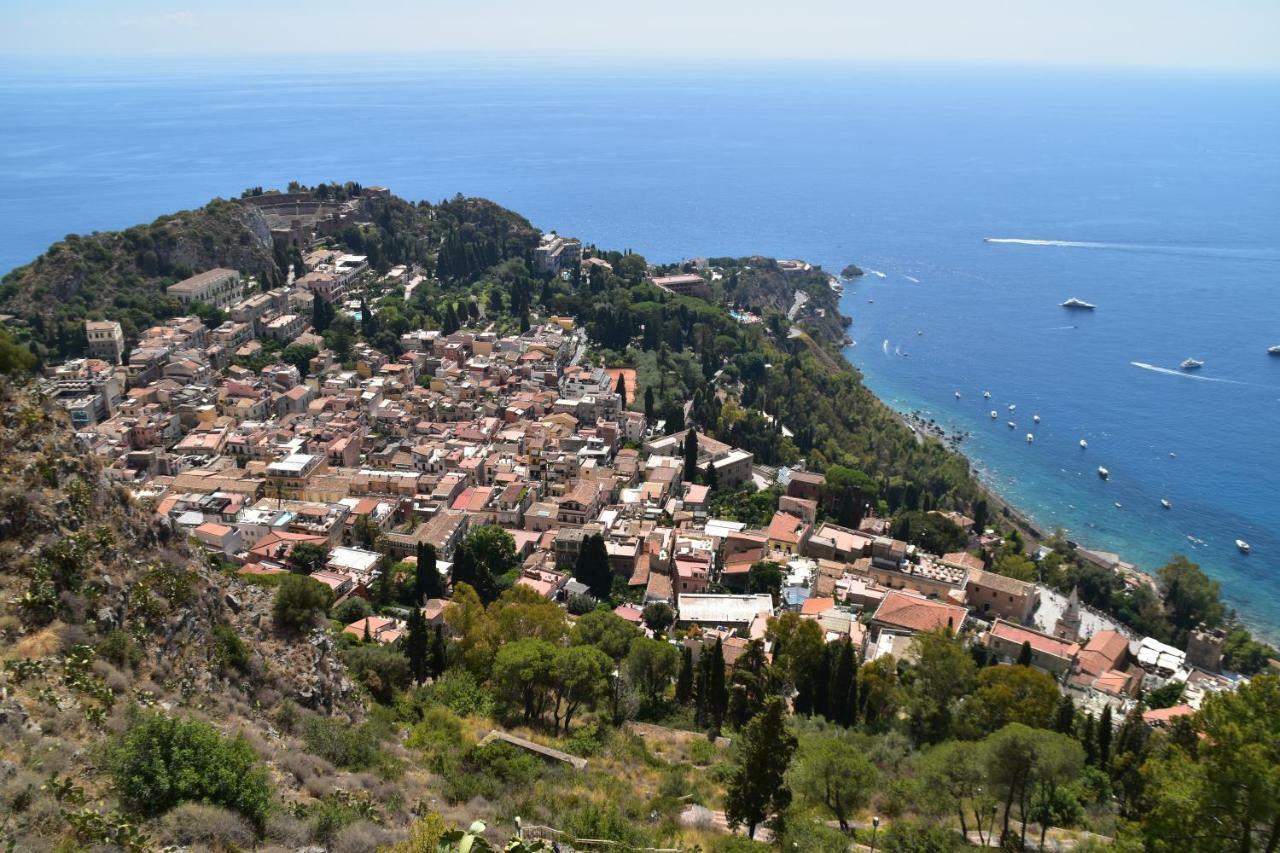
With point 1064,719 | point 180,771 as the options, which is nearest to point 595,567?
point 1064,719

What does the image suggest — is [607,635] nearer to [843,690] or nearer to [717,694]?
[717,694]

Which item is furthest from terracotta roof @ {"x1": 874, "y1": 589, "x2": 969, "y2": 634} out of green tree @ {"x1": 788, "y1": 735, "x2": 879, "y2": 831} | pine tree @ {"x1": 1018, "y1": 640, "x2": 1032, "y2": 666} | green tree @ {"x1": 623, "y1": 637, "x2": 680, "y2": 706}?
green tree @ {"x1": 788, "y1": 735, "x2": 879, "y2": 831}

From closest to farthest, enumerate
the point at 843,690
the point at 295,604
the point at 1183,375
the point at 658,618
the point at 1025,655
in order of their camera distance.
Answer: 1. the point at 295,604
2. the point at 843,690
3. the point at 1025,655
4. the point at 658,618
5. the point at 1183,375

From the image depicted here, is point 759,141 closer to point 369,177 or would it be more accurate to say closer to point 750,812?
point 369,177

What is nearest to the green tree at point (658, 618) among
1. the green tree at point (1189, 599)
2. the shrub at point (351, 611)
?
the shrub at point (351, 611)

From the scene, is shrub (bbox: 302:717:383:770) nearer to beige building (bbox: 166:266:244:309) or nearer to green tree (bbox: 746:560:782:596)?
green tree (bbox: 746:560:782:596)

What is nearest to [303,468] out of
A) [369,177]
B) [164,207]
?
[164,207]

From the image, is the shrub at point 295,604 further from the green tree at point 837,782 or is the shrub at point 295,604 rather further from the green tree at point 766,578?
the green tree at point 766,578
